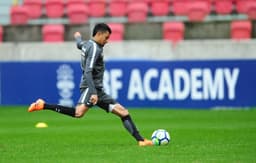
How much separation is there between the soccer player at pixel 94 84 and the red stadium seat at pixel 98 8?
15029 mm

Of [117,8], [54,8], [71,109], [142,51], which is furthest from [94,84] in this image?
[54,8]

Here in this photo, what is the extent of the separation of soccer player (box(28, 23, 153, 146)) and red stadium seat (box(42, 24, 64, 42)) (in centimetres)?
1374

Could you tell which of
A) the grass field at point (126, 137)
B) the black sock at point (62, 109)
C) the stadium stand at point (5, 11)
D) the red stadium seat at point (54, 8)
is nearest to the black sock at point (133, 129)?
the grass field at point (126, 137)

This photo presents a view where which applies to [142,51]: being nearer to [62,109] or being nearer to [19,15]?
[19,15]

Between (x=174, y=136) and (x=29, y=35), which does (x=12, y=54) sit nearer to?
(x=29, y=35)

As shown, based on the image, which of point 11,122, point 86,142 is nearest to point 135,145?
point 86,142

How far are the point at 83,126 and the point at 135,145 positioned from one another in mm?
5104

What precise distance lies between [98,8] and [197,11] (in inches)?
141

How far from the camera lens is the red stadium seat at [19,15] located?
27156mm

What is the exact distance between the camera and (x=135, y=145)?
39.5 feet

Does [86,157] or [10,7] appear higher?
[10,7]

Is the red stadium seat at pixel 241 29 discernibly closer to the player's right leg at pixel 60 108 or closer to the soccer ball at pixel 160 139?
the soccer ball at pixel 160 139

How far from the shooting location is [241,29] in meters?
25.0

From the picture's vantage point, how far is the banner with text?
22625 millimetres
